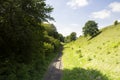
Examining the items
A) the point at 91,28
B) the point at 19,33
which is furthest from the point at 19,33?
the point at 91,28

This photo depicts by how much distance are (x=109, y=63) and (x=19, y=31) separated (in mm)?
14365

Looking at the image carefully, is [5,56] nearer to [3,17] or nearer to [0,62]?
[0,62]

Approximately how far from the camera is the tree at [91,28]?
7994cm

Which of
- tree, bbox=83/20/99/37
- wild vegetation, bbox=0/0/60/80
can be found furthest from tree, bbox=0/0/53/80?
tree, bbox=83/20/99/37

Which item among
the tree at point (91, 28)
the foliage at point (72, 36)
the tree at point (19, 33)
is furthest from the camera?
the foliage at point (72, 36)

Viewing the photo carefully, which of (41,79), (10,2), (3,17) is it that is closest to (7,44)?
(3,17)

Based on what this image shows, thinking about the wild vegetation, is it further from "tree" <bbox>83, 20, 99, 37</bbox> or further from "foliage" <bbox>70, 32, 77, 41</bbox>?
"foliage" <bbox>70, 32, 77, 41</bbox>

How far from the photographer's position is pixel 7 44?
21281 millimetres

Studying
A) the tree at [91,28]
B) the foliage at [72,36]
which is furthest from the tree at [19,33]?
the foliage at [72,36]

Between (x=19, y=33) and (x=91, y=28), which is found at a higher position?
(x=91, y=28)

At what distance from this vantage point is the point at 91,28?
81375mm

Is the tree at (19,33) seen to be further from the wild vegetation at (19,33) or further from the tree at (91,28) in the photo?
the tree at (91,28)

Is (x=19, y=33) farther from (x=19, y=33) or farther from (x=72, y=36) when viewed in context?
(x=72, y=36)

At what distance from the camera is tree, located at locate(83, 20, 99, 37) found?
79.9 metres
